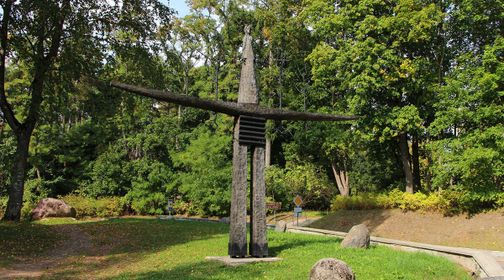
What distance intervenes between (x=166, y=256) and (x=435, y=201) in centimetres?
1477

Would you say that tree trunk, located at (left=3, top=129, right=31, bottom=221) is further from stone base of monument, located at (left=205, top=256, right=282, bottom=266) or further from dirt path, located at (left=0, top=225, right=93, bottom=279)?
stone base of monument, located at (left=205, top=256, right=282, bottom=266)

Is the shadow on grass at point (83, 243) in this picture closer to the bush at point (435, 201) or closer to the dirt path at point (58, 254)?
the dirt path at point (58, 254)

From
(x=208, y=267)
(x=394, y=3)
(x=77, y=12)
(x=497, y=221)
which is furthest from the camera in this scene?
(x=394, y=3)

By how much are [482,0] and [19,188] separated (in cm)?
2127

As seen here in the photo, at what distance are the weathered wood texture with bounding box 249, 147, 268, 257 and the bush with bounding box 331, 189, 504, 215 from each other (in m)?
12.7

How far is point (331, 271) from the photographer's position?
755 cm

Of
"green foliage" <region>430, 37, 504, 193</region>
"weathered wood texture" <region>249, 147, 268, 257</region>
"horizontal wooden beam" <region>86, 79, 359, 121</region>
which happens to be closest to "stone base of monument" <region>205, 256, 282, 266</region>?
"weathered wood texture" <region>249, 147, 268, 257</region>

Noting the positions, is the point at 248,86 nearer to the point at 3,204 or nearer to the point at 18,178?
the point at 18,178

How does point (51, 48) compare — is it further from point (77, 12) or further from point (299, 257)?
point (299, 257)

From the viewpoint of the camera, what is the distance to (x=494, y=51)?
19938 millimetres

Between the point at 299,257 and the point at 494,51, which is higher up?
the point at 494,51

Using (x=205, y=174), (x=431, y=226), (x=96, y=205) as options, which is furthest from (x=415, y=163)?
(x=96, y=205)

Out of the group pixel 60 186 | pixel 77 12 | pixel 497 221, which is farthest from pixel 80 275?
pixel 60 186

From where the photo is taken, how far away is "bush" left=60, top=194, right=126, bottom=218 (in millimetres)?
31000
